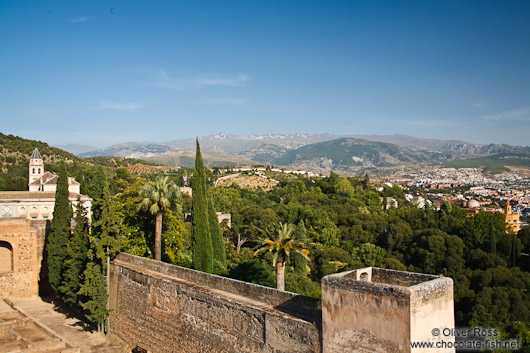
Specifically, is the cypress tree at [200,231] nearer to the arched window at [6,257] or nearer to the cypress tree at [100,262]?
the cypress tree at [100,262]

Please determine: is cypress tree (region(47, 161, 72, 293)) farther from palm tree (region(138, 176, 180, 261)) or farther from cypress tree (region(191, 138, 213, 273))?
cypress tree (region(191, 138, 213, 273))

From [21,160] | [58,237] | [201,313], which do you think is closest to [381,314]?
[201,313]

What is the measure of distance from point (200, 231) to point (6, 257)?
31.4 ft

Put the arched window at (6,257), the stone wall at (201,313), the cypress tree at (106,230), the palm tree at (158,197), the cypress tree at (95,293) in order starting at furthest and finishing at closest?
1. the arched window at (6,257)
2. the palm tree at (158,197)
3. the cypress tree at (106,230)
4. the cypress tree at (95,293)
5. the stone wall at (201,313)

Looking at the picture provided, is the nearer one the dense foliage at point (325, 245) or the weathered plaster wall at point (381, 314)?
the weathered plaster wall at point (381, 314)

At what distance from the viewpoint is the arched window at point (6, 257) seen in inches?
821

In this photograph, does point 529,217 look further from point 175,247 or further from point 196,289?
point 196,289

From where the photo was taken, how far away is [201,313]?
500 inches

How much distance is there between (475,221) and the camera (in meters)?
45.5

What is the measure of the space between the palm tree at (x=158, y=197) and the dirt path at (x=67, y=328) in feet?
13.1

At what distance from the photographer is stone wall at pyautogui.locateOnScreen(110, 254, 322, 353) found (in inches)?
406

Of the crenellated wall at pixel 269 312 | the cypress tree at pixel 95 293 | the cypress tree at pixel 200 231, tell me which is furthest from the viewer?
the cypress tree at pixel 200 231

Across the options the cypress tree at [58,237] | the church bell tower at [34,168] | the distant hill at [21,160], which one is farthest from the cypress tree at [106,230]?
the distant hill at [21,160]

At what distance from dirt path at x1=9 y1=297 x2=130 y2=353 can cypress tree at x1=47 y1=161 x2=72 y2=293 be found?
1123 millimetres
